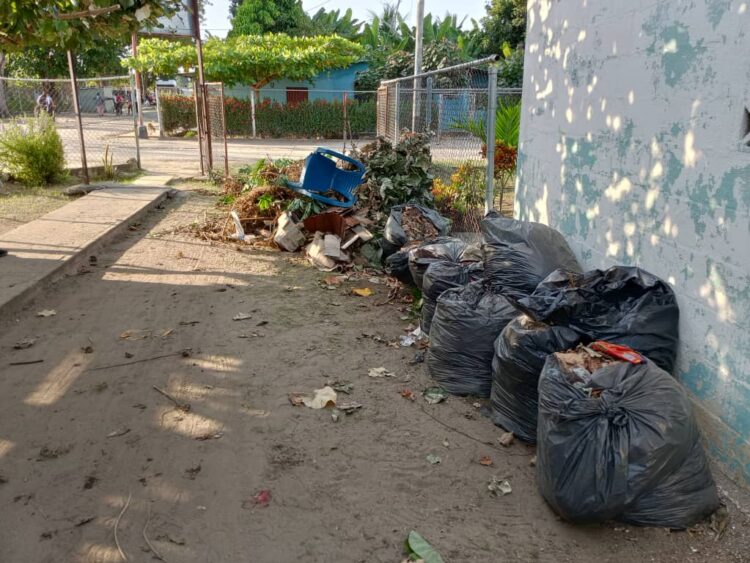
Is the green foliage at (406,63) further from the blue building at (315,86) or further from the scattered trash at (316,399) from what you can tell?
the scattered trash at (316,399)

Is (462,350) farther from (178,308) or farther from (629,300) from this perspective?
(178,308)

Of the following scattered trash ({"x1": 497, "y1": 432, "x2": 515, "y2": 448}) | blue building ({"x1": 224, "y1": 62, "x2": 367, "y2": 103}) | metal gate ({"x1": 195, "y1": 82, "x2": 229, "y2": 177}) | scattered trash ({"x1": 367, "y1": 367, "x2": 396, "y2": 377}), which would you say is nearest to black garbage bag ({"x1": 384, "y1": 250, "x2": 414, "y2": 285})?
scattered trash ({"x1": 367, "y1": 367, "x2": 396, "y2": 377})

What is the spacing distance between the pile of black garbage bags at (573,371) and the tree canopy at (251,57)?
23.5 m

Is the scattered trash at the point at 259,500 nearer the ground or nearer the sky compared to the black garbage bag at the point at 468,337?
nearer the ground

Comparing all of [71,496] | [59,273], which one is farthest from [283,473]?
[59,273]

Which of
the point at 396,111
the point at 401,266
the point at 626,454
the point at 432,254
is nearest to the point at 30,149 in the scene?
the point at 396,111

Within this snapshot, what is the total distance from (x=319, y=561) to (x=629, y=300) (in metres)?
2.04

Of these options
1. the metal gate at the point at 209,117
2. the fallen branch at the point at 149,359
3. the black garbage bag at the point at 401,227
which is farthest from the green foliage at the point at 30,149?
the fallen branch at the point at 149,359

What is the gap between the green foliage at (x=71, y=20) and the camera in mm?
4391

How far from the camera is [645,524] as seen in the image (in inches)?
101

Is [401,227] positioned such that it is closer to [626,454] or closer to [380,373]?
[380,373]

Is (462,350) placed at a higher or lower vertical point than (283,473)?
higher

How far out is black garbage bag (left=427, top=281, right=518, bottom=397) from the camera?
3.69 meters

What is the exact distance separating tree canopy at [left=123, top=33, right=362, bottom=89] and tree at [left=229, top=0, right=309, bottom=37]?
350 inches
